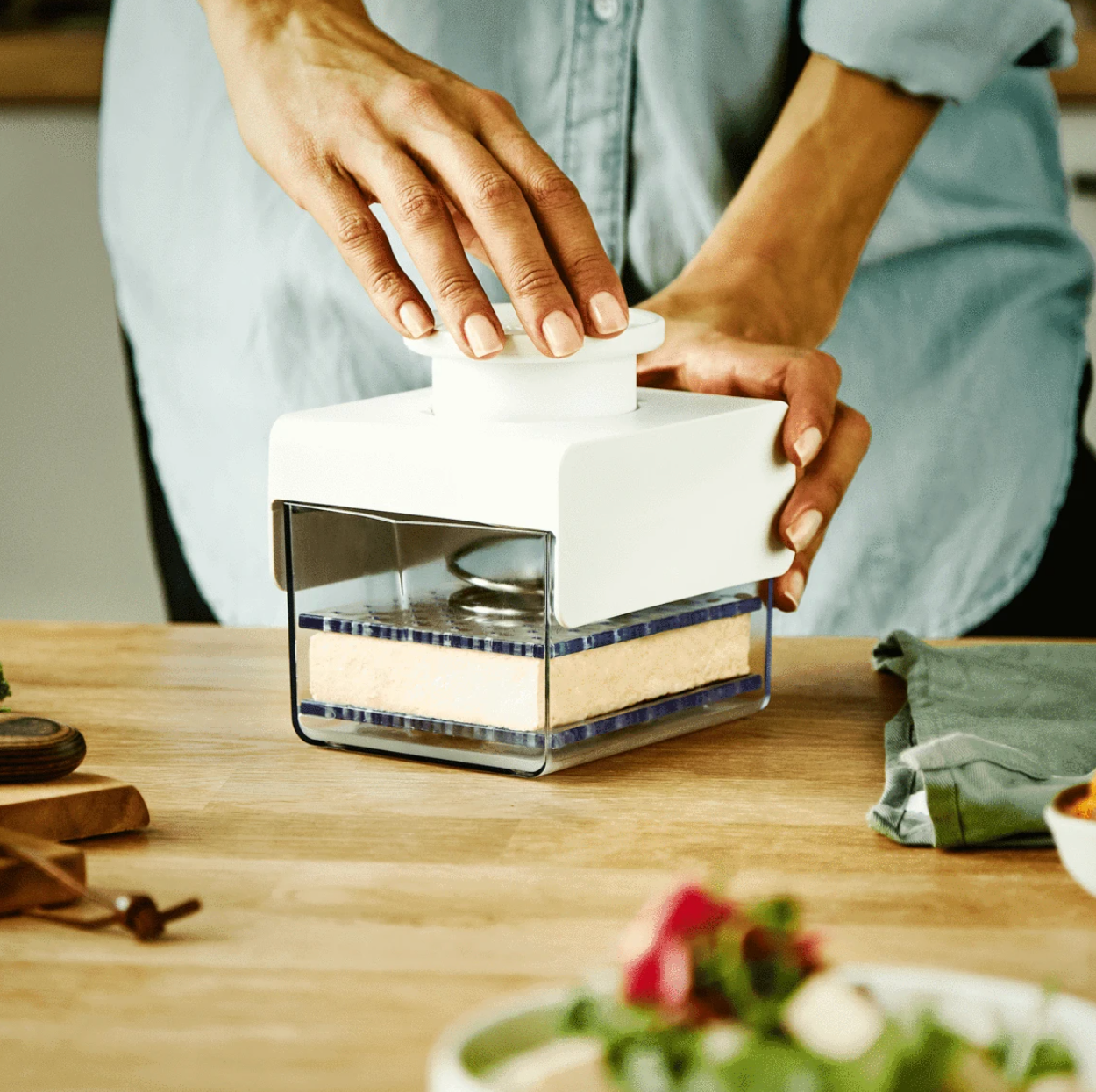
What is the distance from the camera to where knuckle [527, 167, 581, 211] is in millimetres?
851

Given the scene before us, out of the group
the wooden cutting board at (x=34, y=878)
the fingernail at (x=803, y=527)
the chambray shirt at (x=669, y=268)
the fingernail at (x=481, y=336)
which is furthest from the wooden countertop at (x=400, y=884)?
the chambray shirt at (x=669, y=268)

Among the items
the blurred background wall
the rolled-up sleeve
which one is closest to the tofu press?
the rolled-up sleeve

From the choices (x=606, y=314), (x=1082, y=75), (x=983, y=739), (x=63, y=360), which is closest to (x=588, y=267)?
(x=606, y=314)

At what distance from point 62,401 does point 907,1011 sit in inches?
85.5

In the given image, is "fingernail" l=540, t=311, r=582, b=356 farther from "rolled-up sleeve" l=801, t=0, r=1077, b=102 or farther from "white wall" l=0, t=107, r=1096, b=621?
A: "white wall" l=0, t=107, r=1096, b=621

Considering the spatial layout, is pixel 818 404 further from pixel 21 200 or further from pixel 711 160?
pixel 21 200

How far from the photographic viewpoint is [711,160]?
1330mm

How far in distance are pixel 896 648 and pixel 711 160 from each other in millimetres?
530

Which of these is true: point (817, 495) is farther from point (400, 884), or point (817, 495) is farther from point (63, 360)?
point (63, 360)

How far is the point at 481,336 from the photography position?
2.54ft

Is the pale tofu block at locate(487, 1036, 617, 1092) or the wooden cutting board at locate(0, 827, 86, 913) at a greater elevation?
the pale tofu block at locate(487, 1036, 617, 1092)

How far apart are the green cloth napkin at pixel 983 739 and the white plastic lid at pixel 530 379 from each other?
0.24 m

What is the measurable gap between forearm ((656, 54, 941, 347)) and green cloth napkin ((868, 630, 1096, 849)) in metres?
0.33

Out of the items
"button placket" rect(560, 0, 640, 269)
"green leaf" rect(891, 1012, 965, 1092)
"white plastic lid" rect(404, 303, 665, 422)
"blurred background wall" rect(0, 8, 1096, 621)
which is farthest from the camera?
"blurred background wall" rect(0, 8, 1096, 621)
